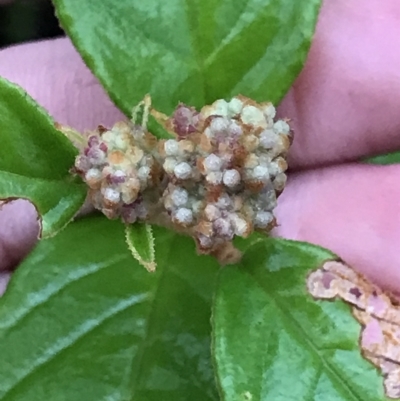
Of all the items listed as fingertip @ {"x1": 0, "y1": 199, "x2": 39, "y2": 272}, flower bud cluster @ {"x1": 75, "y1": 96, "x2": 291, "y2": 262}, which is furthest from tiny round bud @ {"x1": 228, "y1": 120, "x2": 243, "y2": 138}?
fingertip @ {"x1": 0, "y1": 199, "x2": 39, "y2": 272}

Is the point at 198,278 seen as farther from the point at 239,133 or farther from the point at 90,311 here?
the point at 239,133

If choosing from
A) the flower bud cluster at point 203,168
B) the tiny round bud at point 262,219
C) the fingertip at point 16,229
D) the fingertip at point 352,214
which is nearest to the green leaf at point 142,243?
the flower bud cluster at point 203,168

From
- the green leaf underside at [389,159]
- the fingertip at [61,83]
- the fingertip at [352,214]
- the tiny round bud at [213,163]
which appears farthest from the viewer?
the green leaf underside at [389,159]

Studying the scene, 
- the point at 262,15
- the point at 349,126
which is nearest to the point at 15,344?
the point at 262,15

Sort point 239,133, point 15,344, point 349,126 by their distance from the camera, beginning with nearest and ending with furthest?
1. point 239,133
2. point 15,344
3. point 349,126

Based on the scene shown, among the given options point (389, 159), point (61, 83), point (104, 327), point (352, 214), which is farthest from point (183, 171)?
point (389, 159)

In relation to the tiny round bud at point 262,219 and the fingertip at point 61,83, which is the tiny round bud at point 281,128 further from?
the fingertip at point 61,83

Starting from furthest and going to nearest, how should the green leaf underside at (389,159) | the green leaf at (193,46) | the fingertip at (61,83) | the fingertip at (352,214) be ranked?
the green leaf underside at (389,159) → the fingertip at (61,83) → the fingertip at (352,214) → the green leaf at (193,46)
